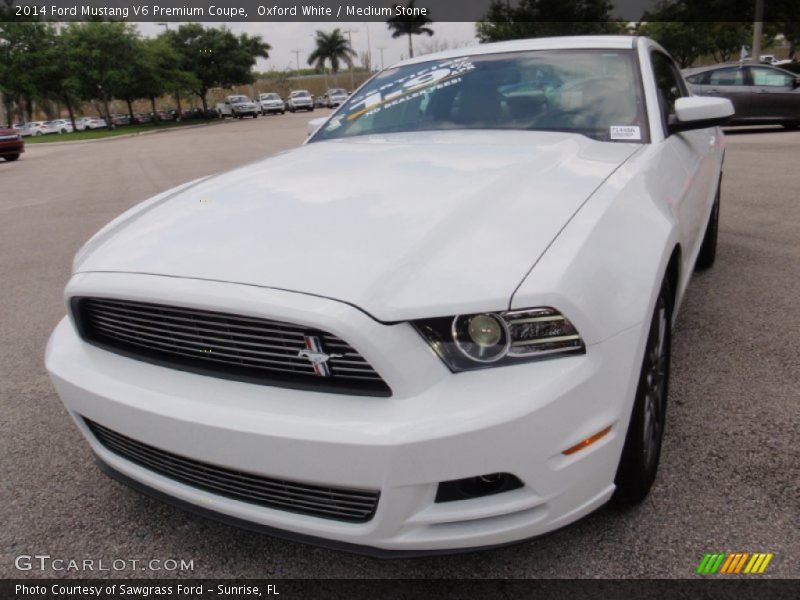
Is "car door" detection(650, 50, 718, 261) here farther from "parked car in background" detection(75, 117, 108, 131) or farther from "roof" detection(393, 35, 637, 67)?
"parked car in background" detection(75, 117, 108, 131)

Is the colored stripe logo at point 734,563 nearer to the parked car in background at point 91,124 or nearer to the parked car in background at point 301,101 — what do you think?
the parked car in background at point 301,101

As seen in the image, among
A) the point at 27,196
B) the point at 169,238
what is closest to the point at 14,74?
the point at 27,196

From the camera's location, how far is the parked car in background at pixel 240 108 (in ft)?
155

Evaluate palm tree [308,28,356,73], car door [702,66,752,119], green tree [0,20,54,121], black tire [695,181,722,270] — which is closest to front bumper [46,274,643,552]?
black tire [695,181,722,270]

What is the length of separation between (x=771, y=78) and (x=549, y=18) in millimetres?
27170

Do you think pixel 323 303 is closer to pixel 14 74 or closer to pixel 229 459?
pixel 229 459

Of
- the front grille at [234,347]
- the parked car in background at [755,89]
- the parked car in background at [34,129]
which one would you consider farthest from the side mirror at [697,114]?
the parked car in background at [34,129]

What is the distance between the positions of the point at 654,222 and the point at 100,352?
1704 millimetres

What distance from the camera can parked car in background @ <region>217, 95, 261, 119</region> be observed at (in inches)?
→ 1865

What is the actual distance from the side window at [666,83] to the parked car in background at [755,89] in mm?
10519

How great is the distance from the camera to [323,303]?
1.55 metres

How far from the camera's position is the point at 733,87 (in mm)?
13500

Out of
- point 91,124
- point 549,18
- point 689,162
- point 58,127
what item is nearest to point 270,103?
point 91,124
